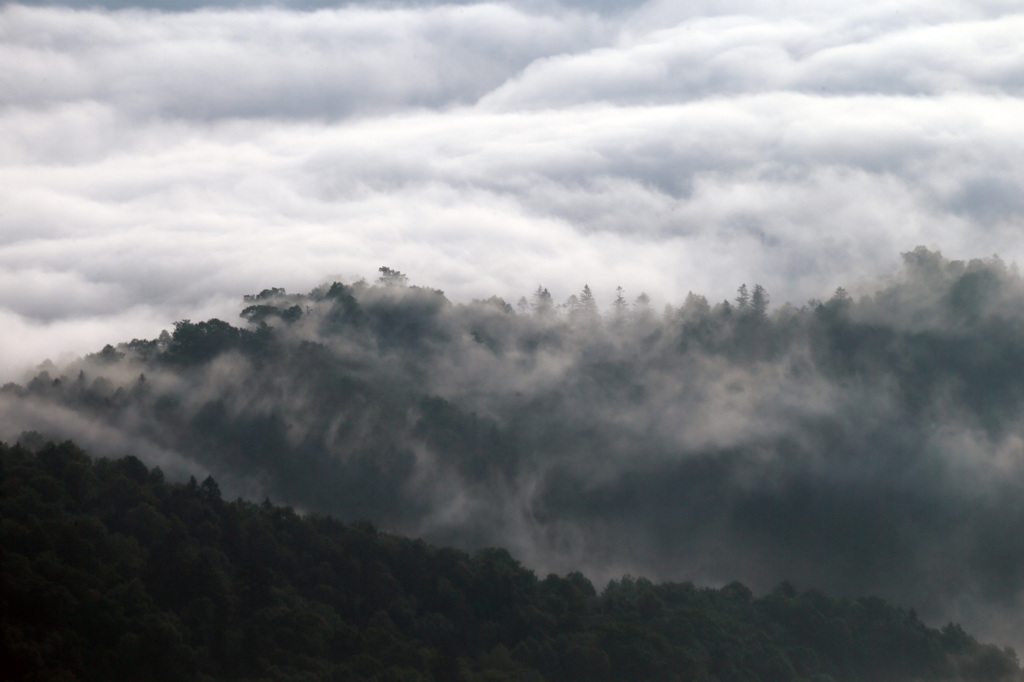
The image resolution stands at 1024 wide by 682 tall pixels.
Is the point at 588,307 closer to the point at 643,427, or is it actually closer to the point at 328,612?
the point at 643,427

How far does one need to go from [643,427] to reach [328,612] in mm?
89256

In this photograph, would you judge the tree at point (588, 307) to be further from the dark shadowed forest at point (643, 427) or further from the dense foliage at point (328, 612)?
the dense foliage at point (328, 612)

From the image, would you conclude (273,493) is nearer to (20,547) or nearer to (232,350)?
(232,350)

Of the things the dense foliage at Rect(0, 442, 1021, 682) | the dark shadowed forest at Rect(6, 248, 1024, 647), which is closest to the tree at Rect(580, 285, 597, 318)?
the dark shadowed forest at Rect(6, 248, 1024, 647)

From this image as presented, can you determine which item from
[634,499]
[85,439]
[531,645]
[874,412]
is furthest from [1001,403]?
[85,439]

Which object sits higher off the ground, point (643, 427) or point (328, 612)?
point (643, 427)

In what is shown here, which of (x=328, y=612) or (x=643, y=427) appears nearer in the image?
(x=328, y=612)

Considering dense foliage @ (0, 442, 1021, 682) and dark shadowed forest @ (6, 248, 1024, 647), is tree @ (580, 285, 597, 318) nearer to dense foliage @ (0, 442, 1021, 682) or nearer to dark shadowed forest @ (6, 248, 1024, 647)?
dark shadowed forest @ (6, 248, 1024, 647)

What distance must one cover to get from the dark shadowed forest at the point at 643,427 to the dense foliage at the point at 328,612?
34945mm

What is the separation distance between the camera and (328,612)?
82438mm

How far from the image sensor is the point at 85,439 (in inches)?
5482

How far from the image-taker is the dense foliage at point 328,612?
2589 inches

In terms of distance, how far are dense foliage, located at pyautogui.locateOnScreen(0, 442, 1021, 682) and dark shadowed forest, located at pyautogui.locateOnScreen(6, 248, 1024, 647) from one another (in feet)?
115

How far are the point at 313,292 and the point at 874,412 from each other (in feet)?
293
